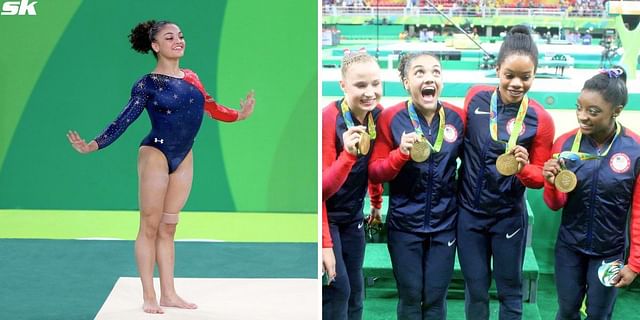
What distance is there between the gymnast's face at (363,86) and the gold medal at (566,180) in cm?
91

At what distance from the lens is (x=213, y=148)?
22.8 ft

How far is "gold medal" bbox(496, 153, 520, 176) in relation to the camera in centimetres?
524

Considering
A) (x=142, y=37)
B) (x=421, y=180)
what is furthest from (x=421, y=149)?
(x=142, y=37)

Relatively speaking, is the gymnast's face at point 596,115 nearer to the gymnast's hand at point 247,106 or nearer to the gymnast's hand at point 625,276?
the gymnast's hand at point 625,276

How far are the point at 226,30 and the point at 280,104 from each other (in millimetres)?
553

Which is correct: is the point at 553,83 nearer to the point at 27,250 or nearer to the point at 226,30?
the point at 226,30

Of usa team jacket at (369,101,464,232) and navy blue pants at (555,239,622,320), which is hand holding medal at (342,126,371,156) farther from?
navy blue pants at (555,239,622,320)

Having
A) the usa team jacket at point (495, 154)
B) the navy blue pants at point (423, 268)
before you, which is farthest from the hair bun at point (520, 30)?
the navy blue pants at point (423, 268)


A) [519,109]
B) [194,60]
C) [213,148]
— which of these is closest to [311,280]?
[213,148]

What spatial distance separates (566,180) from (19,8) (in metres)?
3.37

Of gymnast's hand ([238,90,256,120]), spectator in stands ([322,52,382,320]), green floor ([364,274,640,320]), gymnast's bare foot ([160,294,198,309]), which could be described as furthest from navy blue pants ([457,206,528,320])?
gymnast's bare foot ([160,294,198,309])

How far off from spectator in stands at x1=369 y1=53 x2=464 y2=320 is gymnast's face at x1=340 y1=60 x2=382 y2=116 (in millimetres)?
100

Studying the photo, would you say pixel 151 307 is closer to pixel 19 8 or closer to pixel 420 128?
pixel 420 128

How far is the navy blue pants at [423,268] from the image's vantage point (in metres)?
5.46
